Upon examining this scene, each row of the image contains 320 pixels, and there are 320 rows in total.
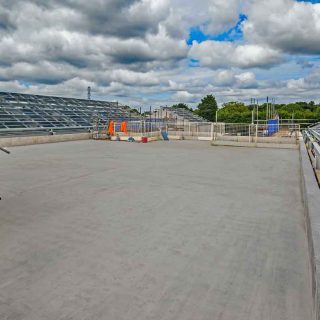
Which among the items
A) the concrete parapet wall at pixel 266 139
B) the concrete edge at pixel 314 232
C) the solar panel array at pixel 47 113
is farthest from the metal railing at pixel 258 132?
the concrete edge at pixel 314 232

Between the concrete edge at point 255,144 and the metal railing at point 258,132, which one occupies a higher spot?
the metal railing at point 258,132

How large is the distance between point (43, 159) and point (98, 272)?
31.2 feet

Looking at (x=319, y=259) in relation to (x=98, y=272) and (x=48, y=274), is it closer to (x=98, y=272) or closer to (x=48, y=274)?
(x=98, y=272)

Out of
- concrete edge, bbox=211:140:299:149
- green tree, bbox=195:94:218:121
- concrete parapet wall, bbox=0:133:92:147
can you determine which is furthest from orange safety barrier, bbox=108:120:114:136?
green tree, bbox=195:94:218:121

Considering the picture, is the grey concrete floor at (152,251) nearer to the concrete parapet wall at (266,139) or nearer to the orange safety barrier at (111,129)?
the concrete parapet wall at (266,139)

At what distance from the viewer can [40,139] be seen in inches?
731

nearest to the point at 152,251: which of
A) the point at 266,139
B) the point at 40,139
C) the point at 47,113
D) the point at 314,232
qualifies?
the point at 314,232

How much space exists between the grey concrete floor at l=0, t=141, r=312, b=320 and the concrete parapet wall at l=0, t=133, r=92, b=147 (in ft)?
34.1

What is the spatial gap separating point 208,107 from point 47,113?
167 ft

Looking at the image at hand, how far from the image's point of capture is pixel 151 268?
3.18 meters

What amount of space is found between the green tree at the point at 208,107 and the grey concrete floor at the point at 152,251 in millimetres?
59492

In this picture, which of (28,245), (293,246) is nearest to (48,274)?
(28,245)

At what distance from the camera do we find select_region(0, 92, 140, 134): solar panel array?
1938cm

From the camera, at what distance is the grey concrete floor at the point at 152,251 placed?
255cm
